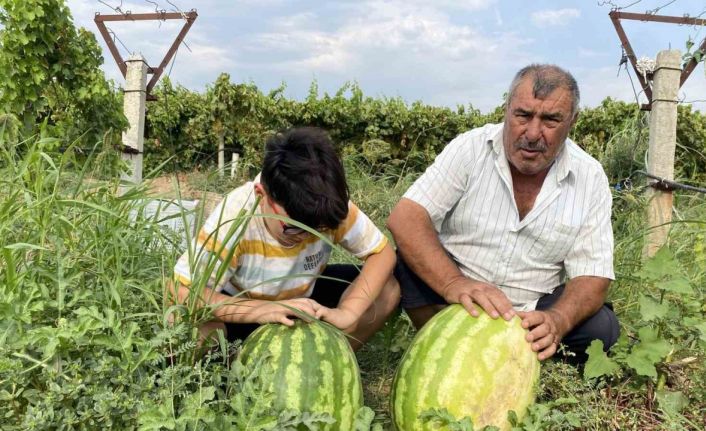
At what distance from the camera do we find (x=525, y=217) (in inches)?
115

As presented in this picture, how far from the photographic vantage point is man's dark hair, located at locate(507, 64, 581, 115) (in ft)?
8.86

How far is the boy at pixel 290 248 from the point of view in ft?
7.67

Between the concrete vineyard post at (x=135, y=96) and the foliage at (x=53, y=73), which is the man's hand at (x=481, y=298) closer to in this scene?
the foliage at (x=53, y=73)

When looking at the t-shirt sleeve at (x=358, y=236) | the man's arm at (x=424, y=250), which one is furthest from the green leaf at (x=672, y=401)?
the t-shirt sleeve at (x=358, y=236)

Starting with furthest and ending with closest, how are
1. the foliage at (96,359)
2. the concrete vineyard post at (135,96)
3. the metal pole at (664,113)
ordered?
the concrete vineyard post at (135,96) < the metal pole at (664,113) < the foliage at (96,359)

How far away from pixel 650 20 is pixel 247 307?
565 centimetres

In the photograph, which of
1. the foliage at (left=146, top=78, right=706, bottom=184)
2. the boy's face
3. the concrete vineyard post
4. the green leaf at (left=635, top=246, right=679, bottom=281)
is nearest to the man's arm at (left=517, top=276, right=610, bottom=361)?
the green leaf at (left=635, top=246, right=679, bottom=281)

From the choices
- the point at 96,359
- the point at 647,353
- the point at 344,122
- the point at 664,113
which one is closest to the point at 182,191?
the point at 96,359

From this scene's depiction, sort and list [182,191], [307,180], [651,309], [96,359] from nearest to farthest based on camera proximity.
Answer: [96,359]
[307,180]
[651,309]
[182,191]

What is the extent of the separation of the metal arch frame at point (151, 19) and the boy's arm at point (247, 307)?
603 cm

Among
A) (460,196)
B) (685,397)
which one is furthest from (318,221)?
(685,397)

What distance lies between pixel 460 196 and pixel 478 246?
26 cm

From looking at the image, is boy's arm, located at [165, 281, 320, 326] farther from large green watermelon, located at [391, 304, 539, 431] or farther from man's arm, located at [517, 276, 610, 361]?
man's arm, located at [517, 276, 610, 361]

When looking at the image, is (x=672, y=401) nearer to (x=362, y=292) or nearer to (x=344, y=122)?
(x=362, y=292)
